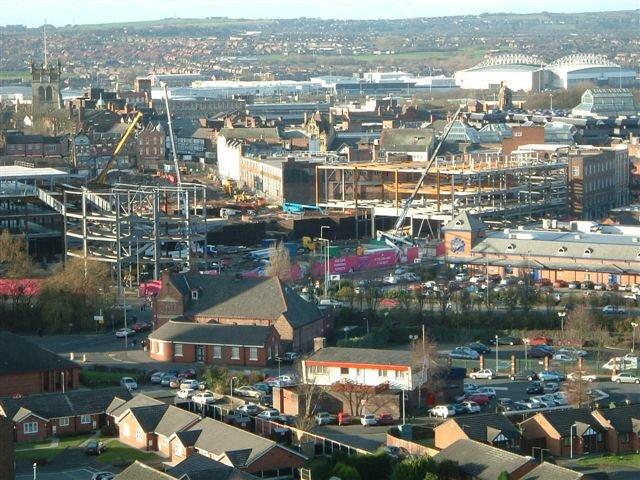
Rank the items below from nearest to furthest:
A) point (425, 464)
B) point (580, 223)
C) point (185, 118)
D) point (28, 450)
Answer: point (425, 464), point (28, 450), point (580, 223), point (185, 118)

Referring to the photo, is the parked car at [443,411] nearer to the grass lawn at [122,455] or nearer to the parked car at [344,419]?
the parked car at [344,419]

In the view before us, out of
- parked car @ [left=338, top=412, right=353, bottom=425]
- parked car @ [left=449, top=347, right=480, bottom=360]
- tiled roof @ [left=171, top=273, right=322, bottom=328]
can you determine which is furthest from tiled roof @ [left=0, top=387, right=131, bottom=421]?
parked car @ [left=449, top=347, right=480, bottom=360]

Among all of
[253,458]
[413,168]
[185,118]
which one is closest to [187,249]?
[413,168]

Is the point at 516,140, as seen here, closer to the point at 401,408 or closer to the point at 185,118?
the point at 185,118

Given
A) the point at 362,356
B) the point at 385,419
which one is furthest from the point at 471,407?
the point at 362,356

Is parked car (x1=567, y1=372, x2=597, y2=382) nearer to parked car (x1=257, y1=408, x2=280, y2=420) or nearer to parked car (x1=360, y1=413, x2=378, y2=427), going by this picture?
parked car (x1=360, y1=413, x2=378, y2=427)

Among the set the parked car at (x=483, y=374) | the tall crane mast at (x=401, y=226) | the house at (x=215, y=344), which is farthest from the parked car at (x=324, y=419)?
the tall crane mast at (x=401, y=226)

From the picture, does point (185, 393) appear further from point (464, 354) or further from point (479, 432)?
point (464, 354)
